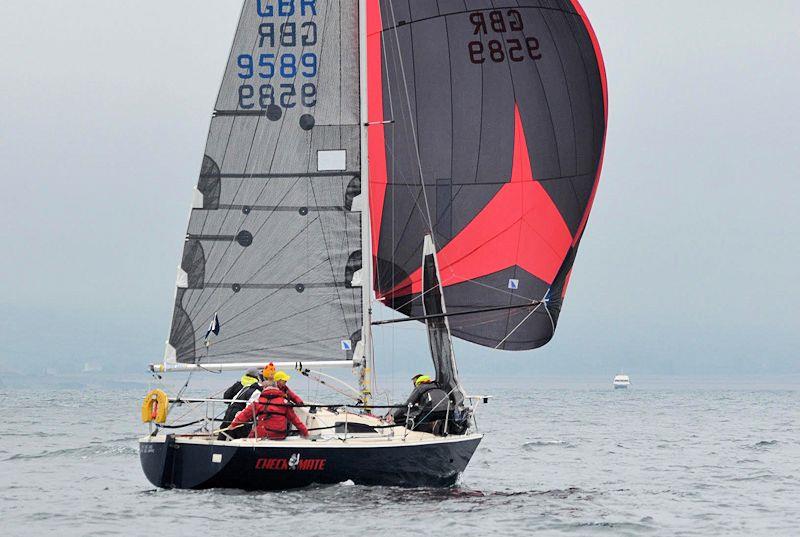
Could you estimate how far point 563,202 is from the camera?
767 inches

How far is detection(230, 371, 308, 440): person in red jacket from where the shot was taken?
14.6 meters

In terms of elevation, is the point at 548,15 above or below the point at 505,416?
above

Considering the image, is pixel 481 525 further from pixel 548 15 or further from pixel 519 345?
pixel 548 15

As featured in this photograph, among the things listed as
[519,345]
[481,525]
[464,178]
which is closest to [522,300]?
[519,345]

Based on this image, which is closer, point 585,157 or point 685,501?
point 685,501

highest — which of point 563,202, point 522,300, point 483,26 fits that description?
point 483,26

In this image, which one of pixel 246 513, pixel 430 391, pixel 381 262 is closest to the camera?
pixel 246 513

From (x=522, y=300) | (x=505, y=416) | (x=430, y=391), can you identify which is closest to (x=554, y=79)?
(x=522, y=300)

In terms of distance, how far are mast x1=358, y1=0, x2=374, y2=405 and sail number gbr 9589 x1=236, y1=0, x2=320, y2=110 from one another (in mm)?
668

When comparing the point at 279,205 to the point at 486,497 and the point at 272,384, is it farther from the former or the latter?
the point at 486,497

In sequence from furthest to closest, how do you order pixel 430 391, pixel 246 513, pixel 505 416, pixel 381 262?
1. pixel 505 416
2. pixel 381 262
3. pixel 430 391
4. pixel 246 513

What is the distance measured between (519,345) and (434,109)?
155 inches

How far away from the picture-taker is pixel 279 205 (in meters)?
16.8

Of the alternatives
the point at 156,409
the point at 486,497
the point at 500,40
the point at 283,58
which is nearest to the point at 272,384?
the point at 156,409
